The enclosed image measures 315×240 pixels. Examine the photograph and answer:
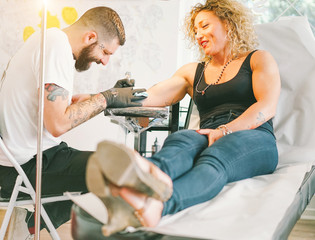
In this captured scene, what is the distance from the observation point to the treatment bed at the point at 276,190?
0.74 m

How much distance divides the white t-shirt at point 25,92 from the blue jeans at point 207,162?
19.8 inches

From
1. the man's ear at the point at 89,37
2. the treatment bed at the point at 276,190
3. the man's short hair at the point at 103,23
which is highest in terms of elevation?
the man's short hair at the point at 103,23

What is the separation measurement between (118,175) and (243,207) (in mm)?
383

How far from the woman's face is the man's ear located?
42cm

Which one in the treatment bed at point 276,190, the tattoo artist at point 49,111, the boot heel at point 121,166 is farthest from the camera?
the tattoo artist at point 49,111

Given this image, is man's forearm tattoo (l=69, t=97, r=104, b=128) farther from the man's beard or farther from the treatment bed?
the treatment bed

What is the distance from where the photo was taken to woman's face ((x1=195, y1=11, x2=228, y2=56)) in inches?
60.9

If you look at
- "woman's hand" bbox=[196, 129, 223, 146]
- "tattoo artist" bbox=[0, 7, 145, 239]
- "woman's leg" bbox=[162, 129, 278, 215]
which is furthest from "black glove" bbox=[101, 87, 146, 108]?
"woman's leg" bbox=[162, 129, 278, 215]

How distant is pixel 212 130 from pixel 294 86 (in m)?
0.53

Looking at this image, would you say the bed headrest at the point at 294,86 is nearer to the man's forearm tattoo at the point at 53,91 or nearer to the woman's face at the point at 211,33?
the woman's face at the point at 211,33

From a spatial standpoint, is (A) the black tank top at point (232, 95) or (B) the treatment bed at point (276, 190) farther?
(A) the black tank top at point (232, 95)

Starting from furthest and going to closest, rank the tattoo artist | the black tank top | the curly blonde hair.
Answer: the curly blonde hair < the black tank top < the tattoo artist

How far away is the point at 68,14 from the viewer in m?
3.04

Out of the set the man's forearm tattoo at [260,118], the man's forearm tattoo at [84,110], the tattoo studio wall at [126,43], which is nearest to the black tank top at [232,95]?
the man's forearm tattoo at [260,118]
